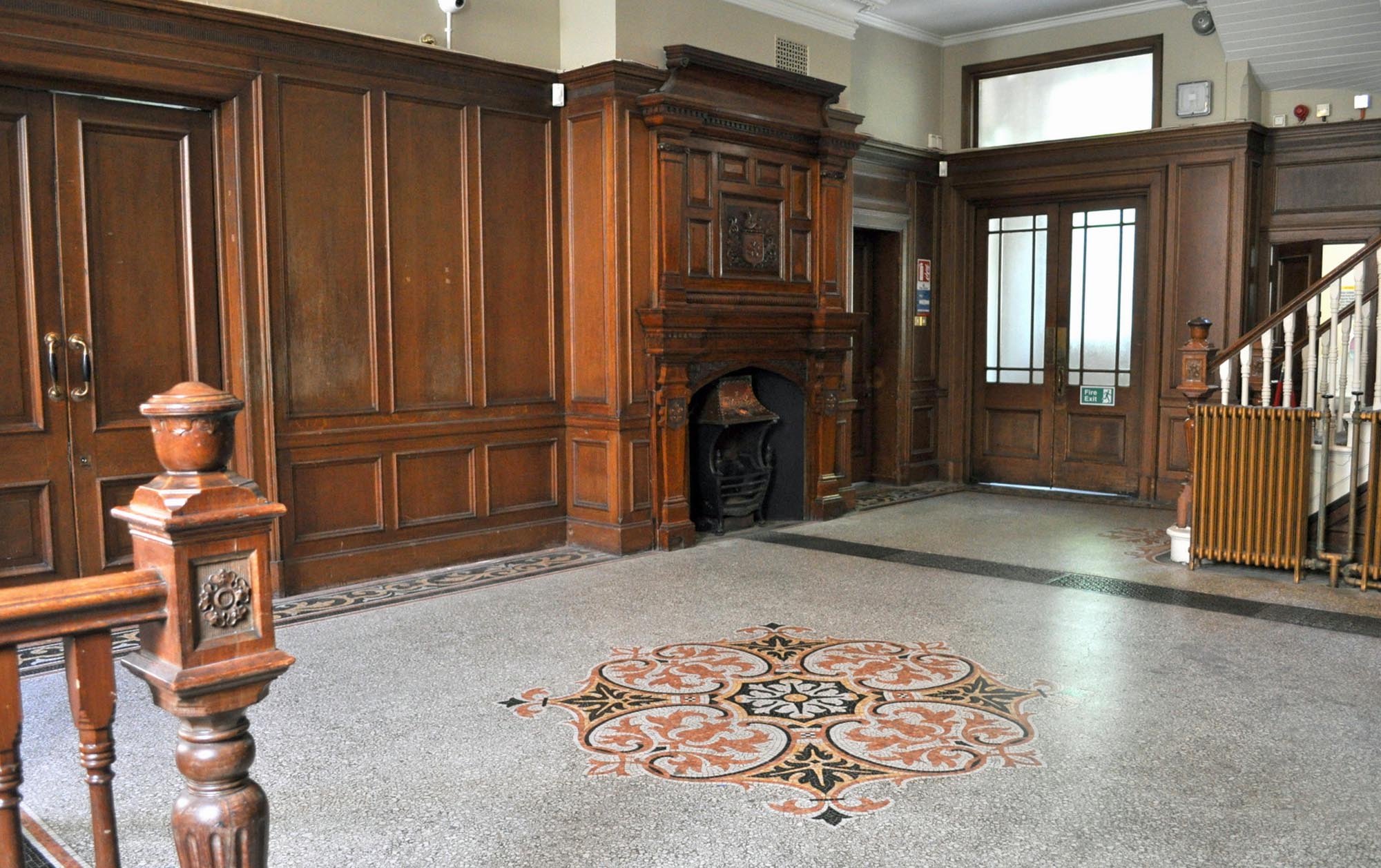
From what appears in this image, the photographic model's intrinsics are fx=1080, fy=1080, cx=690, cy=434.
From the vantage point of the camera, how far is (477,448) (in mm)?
6332

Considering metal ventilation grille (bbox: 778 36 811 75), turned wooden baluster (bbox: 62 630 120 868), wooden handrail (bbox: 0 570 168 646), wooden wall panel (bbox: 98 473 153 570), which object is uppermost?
metal ventilation grille (bbox: 778 36 811 75)

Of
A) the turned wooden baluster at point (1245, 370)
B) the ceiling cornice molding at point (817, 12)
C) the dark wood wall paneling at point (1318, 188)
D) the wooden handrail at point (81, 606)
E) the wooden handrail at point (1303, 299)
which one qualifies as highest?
the ceiling cornice molding at point (817, 12)

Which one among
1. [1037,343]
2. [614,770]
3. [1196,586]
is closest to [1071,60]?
[1037,343]

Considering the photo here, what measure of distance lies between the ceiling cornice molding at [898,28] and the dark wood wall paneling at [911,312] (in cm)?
96

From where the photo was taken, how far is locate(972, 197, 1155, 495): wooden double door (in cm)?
859

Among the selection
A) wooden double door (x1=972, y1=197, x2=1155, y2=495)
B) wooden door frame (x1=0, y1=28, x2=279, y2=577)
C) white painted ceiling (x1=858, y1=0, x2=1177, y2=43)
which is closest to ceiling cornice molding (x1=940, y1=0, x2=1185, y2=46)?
→ white painted ceiling (x1=858, y1=0, x2=1177, y2=43)

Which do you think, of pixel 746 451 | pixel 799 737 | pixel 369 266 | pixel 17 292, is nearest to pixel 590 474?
pixel 746 451

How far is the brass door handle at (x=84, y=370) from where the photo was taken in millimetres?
4887

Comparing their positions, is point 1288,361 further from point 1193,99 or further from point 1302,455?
point 1193,99

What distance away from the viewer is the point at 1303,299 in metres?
5.74

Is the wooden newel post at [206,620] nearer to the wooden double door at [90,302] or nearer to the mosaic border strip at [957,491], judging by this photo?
the wooden double door at [90,302]

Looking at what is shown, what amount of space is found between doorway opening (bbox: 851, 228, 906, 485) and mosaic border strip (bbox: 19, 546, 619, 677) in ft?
11.5

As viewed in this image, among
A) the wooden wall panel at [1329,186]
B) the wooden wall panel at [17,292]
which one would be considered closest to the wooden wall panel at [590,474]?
the wooden wall panel at [17,292]

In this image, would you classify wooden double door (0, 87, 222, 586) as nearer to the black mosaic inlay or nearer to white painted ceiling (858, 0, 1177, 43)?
the black mosaic inlay
